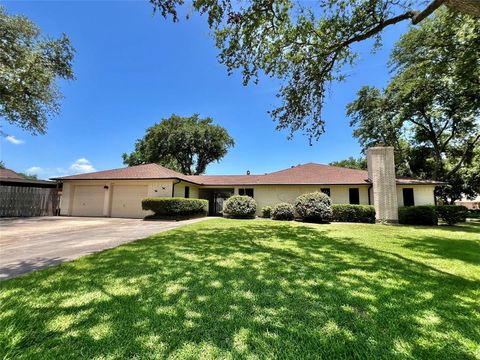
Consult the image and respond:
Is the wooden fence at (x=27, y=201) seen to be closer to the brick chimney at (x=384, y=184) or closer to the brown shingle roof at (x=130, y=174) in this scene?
the brown shingle roof at (x=130, y=174)

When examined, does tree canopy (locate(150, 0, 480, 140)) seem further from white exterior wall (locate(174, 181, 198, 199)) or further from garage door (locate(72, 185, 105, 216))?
garage door (locate(72, 185, 105, 216))

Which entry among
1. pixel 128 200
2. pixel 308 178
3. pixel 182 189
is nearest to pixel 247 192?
pixel 308 178

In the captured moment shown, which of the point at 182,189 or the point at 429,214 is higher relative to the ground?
the point at 182,189

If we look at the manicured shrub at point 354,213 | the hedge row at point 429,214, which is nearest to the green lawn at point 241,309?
the manicured shrub at point 354,213

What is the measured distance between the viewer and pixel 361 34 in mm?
8180

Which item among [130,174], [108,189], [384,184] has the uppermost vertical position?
[130,174]

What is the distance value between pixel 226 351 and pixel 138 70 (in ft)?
53.1

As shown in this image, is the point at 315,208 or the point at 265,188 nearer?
the point at 315,208

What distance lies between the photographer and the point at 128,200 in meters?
18.4

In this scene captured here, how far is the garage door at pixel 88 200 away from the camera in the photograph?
1869 cm

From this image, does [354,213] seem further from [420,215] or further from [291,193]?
[291,193]

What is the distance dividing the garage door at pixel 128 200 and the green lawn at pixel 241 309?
42.8 ft

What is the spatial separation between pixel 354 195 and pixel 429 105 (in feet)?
36.9

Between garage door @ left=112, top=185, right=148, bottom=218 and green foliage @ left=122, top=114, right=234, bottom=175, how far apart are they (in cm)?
1407
